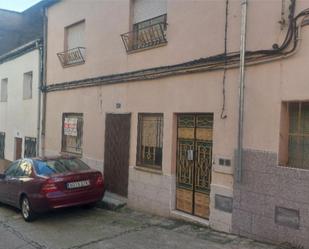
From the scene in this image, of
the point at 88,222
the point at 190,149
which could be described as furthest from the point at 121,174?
the point at 190,149

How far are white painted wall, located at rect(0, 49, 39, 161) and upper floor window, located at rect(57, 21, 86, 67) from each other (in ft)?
7.80

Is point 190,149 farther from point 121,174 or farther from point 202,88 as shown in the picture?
point 121,174

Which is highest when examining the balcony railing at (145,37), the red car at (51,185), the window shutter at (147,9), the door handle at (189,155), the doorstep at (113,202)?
the window shutter at (147,9)

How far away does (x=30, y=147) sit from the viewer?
1659 cm

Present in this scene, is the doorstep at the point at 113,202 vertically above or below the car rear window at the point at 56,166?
below

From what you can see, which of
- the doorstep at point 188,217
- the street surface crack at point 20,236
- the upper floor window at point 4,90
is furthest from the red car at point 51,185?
the upper floor window at point 4,90

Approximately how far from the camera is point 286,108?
6.85m

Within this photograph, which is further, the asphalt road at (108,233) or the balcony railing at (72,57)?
the balcony railing at (72,57)

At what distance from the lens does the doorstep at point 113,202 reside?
10.4m

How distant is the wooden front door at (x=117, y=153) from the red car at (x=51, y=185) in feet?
3.01

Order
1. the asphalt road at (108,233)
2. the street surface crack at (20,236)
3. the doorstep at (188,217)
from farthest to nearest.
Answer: the doorstep at (188,217), the street surface crack at (20,236), the asphalt road at (108,233)

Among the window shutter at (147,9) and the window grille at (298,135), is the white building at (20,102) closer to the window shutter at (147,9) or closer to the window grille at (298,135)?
the window shutter at (147,9)

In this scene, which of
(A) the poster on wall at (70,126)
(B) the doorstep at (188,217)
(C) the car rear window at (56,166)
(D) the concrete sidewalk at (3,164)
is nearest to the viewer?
(B) the doorstep at (188,217)

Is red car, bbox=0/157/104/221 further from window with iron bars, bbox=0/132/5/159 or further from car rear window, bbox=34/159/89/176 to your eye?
window with iron bars, bbox=0/132/5/159
